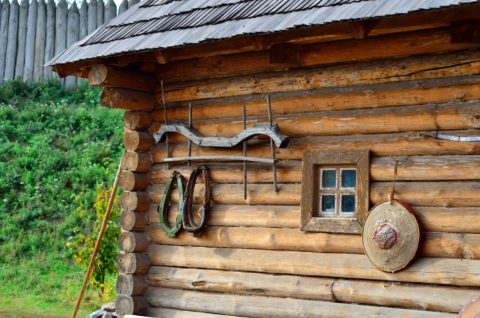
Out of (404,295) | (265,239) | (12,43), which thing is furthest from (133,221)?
(12,43)

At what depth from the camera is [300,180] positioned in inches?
338

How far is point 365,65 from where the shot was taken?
8164 mm

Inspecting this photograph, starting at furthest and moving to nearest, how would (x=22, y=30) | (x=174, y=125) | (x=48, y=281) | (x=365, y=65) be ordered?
(x=22, y=30), (x=48, y=281), (x=174, y=125), (x=365, y=65)

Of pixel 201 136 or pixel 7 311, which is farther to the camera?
pixel 7 311

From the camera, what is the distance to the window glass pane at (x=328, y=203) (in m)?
8.39

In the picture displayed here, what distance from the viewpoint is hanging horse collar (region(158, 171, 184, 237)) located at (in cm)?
948

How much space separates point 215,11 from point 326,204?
7.14ft

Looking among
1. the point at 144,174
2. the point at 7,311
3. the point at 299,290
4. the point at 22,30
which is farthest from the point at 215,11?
the point at 22,30

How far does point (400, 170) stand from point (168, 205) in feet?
9.40

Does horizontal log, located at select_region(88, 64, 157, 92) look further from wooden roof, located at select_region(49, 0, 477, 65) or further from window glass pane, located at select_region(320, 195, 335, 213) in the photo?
window glass pane, located at select_region(320, 195, 335, 213)

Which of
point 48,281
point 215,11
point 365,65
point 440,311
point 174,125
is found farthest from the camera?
point 48,281

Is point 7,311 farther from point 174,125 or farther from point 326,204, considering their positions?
point 326,204

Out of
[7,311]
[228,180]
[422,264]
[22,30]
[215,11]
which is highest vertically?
[22,30]

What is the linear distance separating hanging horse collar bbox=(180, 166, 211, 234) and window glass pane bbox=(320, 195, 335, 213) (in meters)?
1.36
